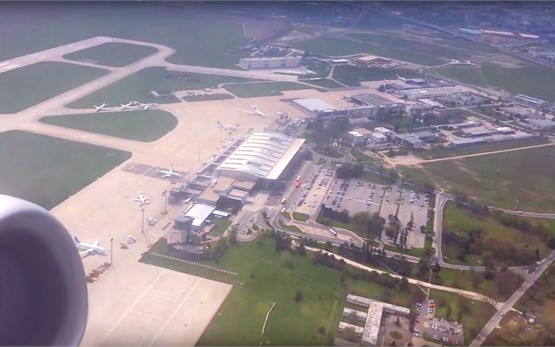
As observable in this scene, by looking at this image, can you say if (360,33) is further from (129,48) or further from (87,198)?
(87,198)

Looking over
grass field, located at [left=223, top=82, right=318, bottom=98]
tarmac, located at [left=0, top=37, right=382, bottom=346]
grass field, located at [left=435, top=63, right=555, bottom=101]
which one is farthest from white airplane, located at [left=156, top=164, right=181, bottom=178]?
grass field, located at [left=435, top=63, right=555, bottom=101]

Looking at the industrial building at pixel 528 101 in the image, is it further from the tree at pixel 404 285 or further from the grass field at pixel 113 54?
the grass field at pixel 113 54

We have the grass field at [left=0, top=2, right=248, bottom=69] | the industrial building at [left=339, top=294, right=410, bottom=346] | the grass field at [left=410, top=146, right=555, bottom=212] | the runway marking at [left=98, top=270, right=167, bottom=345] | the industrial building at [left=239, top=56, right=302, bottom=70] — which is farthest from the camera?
the industrial building at [left=239, top=56, right=302, bottom=70]

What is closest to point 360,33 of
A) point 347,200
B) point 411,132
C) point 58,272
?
point 411,132

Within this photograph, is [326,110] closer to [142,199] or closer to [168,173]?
[168,173]

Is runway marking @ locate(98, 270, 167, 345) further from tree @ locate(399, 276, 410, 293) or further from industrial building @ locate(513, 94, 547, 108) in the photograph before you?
industrial building @ locate(513, 94, 547, 108)

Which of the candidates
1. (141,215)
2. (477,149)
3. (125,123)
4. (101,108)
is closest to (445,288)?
(141,215)
